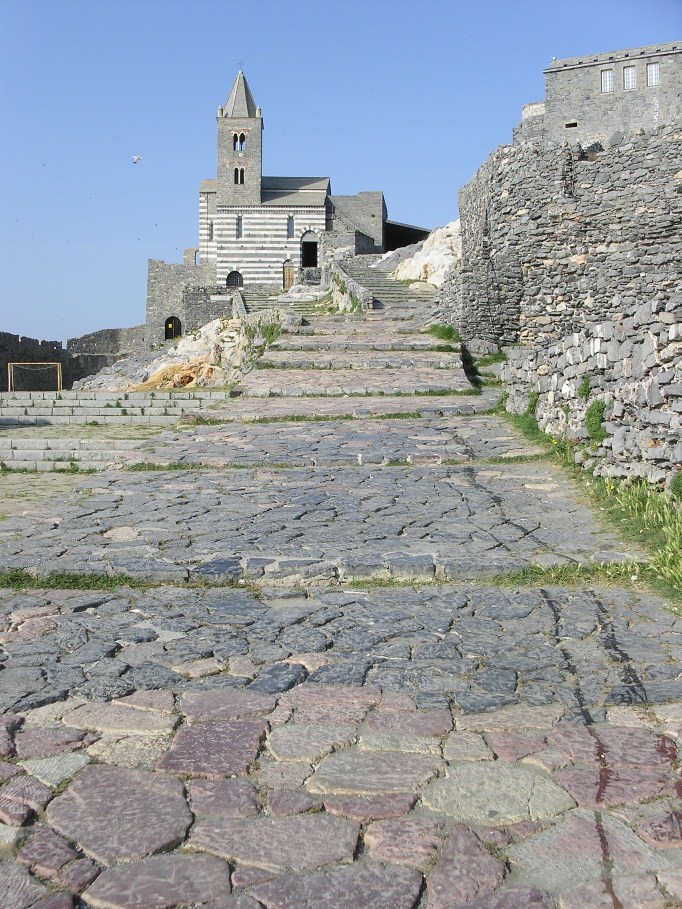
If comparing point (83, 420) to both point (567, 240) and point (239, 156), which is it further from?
point (239, 156)

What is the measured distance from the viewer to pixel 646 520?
567 cm

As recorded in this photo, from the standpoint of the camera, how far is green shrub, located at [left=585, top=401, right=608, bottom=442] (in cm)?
747

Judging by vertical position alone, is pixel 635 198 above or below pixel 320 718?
above

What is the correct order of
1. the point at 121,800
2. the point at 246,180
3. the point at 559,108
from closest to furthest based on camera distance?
the point at 121,800
the point at 559,108
the point at 246,180

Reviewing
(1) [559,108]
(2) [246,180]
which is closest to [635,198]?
(1) [559,108]

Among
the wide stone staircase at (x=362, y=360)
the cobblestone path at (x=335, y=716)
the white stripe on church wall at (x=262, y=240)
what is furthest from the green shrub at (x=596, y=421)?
the white stripe on church wall at (x=262, y=240)

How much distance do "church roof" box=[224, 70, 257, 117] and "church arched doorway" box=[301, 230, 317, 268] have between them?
7927 millimetres

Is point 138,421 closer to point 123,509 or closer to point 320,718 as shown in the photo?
point 123,509

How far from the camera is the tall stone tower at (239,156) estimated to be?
47344 mm

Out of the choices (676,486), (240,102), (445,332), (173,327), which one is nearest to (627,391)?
(676,486)

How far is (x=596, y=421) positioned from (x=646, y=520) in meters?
2.05

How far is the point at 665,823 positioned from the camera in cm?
244

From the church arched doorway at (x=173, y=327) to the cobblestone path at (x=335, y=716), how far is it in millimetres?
42165

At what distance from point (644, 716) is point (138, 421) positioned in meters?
11.8
